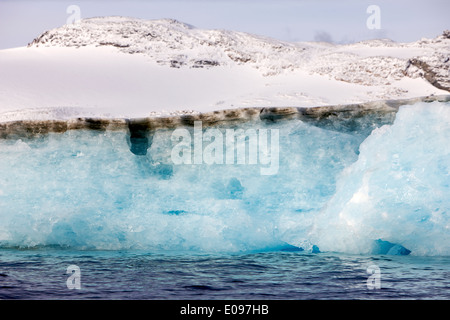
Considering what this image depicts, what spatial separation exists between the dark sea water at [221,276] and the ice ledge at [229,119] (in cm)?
211

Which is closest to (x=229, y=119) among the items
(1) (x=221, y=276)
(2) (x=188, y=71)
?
(1) (x=221, y=276)

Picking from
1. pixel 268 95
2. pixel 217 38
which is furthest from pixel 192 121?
pixel 217 38

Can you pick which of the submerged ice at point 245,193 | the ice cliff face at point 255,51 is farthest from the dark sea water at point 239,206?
the ice cliff face at point 255,51

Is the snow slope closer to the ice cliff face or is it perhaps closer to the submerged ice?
the ice cliff face

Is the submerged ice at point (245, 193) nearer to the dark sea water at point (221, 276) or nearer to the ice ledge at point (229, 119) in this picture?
the ice ledge at point (229, 119)

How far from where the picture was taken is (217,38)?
108 feet

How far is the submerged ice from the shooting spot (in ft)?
25.4

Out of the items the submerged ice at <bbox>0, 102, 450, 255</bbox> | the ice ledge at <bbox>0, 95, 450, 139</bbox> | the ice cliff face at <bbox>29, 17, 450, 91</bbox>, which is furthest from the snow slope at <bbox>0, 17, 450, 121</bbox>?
the submerged ice at <bbox>0, 102, 450, 255</bbox>

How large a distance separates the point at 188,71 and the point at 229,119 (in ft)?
70.3

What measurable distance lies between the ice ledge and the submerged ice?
122 mm

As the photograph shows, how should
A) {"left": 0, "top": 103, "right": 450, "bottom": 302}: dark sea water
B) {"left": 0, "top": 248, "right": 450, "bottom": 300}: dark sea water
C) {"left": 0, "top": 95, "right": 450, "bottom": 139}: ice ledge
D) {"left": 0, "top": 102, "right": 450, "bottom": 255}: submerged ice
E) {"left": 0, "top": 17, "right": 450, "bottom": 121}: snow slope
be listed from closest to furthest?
{"left": 0, "top": 248, "right": 450, "bottom": 300}: dark sea water, {"left": 0, "top": 103, "right": 450, "bottom": 302}: dark sea water, {"left": 0, "top": 102, "right": 450, "bottom": 255}: submerged ice, {"left": 0, "top": 95, "right": 450, "bottom": 139}: ice ledge, {"left": 0, "top": 17, "right": 450, "bottom": 121}: snow slope

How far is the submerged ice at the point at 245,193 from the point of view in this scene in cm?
774
